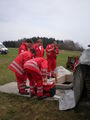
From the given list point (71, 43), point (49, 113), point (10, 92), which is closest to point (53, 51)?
point (10, 92)

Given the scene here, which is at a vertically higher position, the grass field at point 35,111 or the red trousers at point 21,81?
the red trousers at point 21,81

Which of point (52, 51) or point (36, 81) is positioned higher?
point (52, 51)

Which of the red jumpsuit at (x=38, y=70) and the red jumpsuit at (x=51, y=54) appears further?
the red jumpsuit at (x=51, y=54)

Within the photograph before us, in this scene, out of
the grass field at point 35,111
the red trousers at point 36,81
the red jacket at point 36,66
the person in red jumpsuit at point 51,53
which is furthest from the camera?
the person in red jumpsuit at point 51,53

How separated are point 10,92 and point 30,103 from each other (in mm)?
1383

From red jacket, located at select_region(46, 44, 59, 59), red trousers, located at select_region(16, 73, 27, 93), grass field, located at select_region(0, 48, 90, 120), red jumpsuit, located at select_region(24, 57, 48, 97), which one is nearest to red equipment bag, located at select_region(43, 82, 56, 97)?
red jumpsuit, located at select_region(24, 57, 48, 97)

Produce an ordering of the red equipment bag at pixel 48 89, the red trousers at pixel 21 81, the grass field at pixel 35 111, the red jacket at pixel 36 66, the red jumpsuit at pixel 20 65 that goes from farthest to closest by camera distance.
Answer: the red trousers at pixel 21 81 < the red jumpsuit at pixel 20 65 < the red equipment bag at pixel 48 89 < the red jacket at pixel 36 66 < the grass field at pixel 35 111

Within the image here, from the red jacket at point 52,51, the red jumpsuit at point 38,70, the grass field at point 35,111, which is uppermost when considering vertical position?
the red jacket at point 52,51

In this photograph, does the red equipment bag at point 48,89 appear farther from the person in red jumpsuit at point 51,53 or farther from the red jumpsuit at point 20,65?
the person in red jumpsuit at point 51,53

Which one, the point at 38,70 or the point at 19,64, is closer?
the point at 38,70

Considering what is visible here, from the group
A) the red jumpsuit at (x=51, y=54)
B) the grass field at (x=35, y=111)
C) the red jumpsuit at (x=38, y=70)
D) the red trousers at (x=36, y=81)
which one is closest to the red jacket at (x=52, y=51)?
the red jumpsuit at (x=51, y=54)

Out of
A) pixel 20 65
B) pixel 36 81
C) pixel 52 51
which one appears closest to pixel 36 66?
pixel 36 81

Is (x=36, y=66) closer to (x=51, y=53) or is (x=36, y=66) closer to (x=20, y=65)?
(x=20, y=65)

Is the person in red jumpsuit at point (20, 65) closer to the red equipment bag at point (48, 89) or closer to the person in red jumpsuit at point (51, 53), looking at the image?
the red equipment bag at point (48, 89)
